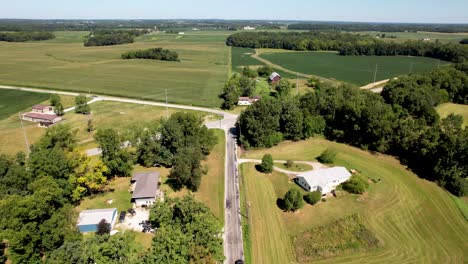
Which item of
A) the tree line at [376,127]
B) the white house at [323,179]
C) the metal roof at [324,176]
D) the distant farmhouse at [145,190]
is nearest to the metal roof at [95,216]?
the distant farmhouse at [145,190]

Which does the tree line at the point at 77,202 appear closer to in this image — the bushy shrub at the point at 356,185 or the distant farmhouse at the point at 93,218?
the distant farmhouse at the point at 93,218

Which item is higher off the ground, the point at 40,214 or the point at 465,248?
the point at 40,214

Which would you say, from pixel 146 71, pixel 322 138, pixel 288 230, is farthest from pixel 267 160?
pixel 146 71

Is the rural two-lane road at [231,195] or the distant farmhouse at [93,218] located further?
the distant farmhouse at [93,218]

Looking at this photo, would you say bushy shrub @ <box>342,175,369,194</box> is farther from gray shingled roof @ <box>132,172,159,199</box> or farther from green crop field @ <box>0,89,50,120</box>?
green crop field @ <box>0,89,50,120</box>

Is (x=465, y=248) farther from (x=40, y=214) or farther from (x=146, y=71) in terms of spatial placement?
(x=146, y=71)

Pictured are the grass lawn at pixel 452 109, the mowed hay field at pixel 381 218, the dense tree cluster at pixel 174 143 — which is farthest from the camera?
the grass lawn at pixel 452 109

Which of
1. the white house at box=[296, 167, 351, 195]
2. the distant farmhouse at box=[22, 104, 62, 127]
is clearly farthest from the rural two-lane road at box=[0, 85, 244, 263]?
the distant farmhouse at box=[22, 104, 62, 127]
